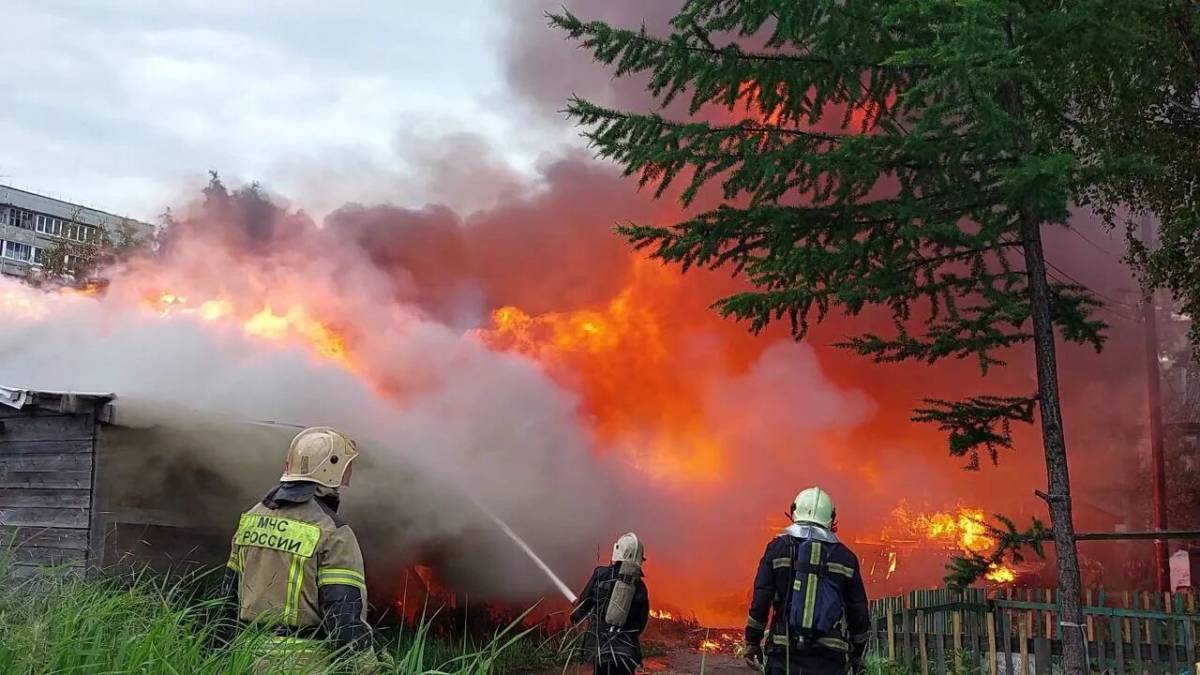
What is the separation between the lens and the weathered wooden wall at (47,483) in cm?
712

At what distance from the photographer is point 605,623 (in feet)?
21.7

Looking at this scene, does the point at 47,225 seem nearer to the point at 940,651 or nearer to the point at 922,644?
the point at 922,644

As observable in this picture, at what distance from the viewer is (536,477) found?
36.6ft

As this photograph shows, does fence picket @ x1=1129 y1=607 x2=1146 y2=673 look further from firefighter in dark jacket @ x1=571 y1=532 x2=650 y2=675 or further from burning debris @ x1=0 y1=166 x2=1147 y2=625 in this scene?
burning debris @ x1=0 y1=166 x2=1147 y2=625

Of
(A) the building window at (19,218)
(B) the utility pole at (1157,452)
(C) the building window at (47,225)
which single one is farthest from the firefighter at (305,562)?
(C) the building window at (47,225)

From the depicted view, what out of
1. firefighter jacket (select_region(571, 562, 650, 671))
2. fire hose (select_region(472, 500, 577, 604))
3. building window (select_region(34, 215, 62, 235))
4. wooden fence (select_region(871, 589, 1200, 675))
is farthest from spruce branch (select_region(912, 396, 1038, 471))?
building window (select_region(34, 215, 62, 235))

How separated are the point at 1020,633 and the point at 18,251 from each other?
2210 inches

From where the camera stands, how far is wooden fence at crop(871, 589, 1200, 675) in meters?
6.94

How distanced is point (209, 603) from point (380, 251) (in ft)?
45.2

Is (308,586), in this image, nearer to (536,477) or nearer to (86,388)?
(86,388)

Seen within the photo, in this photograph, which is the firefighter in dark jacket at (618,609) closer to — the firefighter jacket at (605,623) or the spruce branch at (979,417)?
the firefighter jacket at (605,623)

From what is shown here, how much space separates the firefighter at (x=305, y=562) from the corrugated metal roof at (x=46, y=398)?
4471 millimetres

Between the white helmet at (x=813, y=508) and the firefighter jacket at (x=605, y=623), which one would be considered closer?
the white helmet at (x=813, y=508)

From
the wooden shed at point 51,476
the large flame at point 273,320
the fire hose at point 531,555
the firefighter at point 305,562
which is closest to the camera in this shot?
the firefighter at point 305,562
